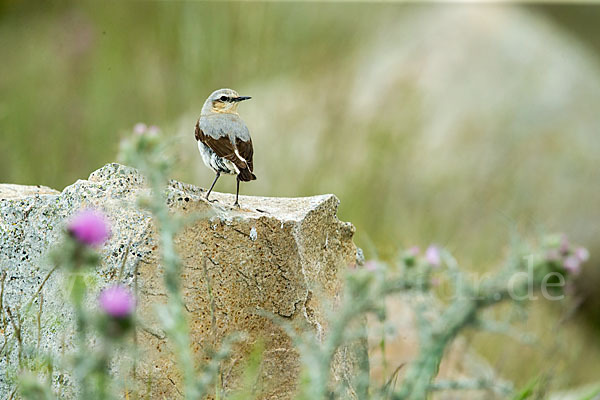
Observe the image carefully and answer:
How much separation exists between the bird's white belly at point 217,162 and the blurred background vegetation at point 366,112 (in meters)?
1.71

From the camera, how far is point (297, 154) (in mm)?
4852

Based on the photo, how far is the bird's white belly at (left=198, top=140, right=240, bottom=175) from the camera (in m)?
2.06

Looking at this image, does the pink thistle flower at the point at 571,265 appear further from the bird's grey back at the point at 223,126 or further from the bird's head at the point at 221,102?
the bird's head at the point at 221,102

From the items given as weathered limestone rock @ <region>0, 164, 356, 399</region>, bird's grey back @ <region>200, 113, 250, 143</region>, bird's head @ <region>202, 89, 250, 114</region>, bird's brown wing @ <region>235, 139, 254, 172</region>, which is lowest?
weathered limestone rock @ <region>0, 164, 356, 399</region>

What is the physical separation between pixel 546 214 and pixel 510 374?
1763mm

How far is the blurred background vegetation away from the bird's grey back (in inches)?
66.5

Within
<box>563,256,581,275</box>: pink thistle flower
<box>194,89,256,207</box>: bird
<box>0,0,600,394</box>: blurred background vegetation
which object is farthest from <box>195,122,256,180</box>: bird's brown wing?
<box>0,0,600,394</box>: blurred background vegetation

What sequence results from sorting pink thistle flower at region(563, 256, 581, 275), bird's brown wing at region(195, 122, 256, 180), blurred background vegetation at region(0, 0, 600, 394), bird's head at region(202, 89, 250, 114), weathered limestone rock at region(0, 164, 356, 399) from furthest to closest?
blurred background vegetation at region(0, 0, 600, 394) → bird's head at region(202, 89, 250, 114) → bird's brown wing at region(195, 122, 256, 180) → weathered limestone rock at region(0, 164, 356, 399) → pink thistle flower at region(563, 256, 581, 275)

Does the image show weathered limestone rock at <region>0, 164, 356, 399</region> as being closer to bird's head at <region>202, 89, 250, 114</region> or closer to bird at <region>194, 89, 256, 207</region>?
bird at <region>194, 89, 256, 207</region>

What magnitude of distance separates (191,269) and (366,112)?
4.02 metres

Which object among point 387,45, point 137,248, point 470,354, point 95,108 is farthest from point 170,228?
point 387,45

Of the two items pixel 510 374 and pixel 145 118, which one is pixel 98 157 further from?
pixel 510 374

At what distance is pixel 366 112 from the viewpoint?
5.75 meters

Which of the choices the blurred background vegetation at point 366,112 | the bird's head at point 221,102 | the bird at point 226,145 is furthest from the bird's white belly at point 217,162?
the blurred background vegetation at point 366,112
